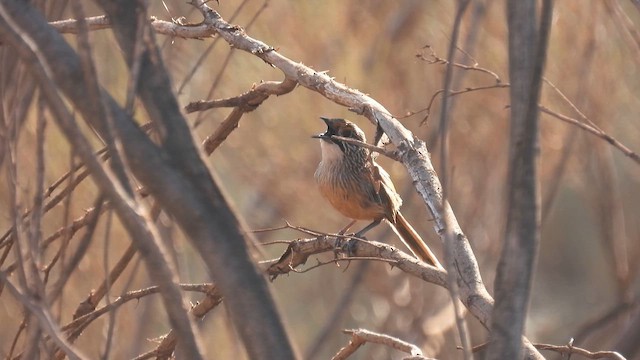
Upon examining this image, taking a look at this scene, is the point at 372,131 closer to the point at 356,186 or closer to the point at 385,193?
the point at 356,186

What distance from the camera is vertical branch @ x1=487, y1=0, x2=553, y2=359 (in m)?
1.90

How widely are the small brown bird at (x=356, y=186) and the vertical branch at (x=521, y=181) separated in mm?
3214

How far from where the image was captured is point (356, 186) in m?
5.48

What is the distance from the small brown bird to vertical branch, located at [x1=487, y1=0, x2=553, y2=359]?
10.5 feet

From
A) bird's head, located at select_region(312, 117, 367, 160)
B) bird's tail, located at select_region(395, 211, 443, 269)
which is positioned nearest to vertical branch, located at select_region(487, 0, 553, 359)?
bird's tail, located at select_region(395, 211, 443, 269)

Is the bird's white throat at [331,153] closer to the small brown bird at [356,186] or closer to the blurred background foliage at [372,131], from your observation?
the small brown bird at [356,186]

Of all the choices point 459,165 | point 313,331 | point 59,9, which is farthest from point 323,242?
point 313,331

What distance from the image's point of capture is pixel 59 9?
2.70m

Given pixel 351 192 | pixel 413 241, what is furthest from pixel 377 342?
pixel 351 192

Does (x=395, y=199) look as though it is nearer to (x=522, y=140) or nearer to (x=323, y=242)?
(x=323, y=242)

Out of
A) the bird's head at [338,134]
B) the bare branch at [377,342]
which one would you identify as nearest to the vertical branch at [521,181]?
the bare branch at [377,342]

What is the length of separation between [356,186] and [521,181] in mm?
3571

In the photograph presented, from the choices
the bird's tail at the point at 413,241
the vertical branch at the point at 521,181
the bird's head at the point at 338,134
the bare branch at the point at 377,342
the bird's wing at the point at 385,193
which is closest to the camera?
the vertical branch at the point at 521,181

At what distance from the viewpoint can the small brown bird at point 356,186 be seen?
5.37 m
